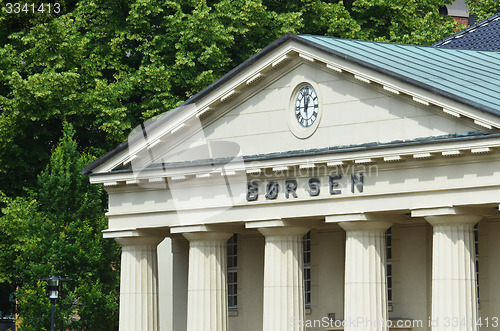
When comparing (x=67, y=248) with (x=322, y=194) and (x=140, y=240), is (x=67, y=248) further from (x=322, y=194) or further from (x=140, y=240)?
(x=322, y=194)

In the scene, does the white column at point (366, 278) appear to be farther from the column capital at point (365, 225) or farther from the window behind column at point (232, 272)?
the window behind column at point (232, 272)

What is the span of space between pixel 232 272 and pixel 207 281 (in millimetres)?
3401

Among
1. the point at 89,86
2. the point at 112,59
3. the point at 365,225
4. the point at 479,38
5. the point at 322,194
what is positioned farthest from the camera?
the point at 112,59

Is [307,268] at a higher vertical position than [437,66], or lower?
lower

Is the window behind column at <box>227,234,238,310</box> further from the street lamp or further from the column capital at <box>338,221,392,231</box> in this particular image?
Result: the column capital at <box>338,221,392,231</box>

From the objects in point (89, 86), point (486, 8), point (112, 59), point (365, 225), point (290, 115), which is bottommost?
point (365, 225)

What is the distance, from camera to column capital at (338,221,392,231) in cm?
4712

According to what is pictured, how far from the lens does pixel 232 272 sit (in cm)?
5481

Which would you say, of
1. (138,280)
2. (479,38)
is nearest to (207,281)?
(138,280)

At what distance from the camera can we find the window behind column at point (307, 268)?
5262 centimetres

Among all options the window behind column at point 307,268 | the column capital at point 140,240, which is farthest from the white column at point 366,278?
the column capital at point 140,240

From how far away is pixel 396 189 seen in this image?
45875 millimetres

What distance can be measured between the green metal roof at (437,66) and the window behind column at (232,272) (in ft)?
28.2

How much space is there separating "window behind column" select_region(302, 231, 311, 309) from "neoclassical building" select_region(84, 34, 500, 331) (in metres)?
0.05
